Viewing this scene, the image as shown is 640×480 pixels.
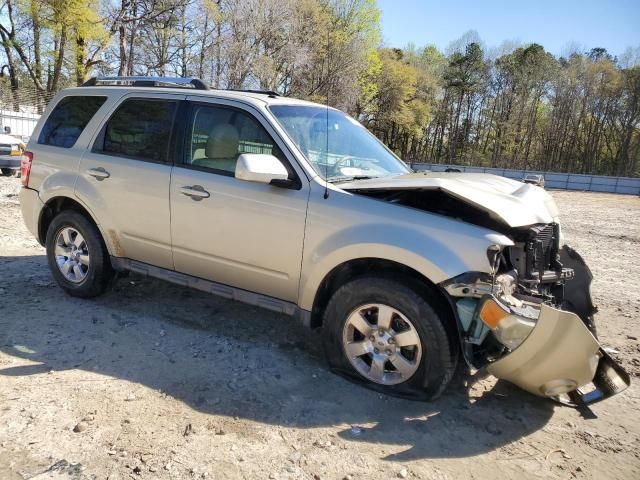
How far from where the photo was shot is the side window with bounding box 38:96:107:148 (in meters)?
4.64

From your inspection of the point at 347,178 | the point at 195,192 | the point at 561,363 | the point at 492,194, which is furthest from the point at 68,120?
the point at 561,363

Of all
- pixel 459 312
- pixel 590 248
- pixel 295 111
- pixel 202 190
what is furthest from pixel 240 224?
pixel 590 248

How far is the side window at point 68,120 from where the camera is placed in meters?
4.64

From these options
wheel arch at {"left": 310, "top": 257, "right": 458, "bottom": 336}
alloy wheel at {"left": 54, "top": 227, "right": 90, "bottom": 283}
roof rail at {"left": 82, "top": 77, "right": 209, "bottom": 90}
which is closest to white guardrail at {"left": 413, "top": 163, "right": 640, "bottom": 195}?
roof rail at {"left": 82, "top": 77, "right": 209, "bottom": 90}

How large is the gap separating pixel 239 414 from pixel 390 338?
107 centimetres

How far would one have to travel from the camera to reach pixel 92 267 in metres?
4.60

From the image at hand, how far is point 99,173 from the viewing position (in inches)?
173

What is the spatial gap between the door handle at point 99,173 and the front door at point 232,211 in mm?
791

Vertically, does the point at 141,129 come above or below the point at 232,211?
above

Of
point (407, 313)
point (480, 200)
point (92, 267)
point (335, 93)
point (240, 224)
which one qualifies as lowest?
point (92, 267)

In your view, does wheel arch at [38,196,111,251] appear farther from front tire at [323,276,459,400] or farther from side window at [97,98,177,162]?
front tire at [323,276,459,400]

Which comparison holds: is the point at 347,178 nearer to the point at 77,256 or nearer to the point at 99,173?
the point at 99,173

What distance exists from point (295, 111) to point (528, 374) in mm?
2571

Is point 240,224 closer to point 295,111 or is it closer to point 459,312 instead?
point 295,111
